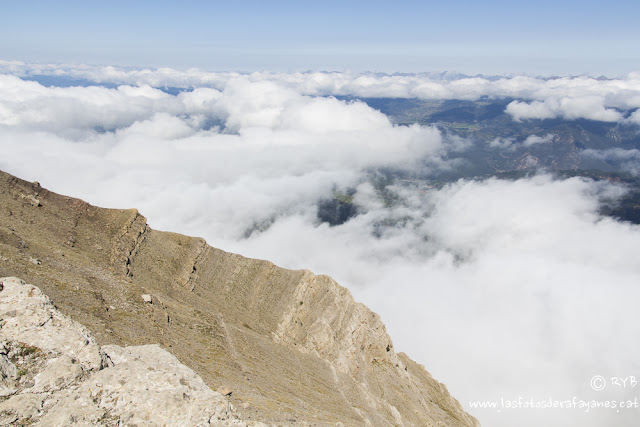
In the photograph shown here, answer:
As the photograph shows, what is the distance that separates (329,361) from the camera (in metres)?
87.1

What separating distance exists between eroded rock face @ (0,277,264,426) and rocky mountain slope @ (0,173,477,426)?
10.2ft

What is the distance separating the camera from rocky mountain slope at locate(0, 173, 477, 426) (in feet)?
170

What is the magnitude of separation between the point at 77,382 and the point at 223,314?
176 ft

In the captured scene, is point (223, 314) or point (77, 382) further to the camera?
point (223, 314)

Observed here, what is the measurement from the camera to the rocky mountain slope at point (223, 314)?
51875 millimetres

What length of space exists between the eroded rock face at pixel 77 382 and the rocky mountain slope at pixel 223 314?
310 cm

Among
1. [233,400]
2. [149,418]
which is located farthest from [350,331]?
[149,418]

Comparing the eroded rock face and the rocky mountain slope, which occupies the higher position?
the eroded rock face

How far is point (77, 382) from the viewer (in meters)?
26.7

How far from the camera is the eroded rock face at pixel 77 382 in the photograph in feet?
78.8

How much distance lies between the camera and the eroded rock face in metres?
24.0

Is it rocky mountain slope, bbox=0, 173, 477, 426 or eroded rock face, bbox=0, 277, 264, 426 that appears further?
rocky mountain slope, bbox=0, 173, 477, 426

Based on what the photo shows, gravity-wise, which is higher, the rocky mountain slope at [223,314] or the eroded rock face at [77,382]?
the eroded rock face at [77,382]

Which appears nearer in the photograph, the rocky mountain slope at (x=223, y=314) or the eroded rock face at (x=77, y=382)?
the eroded rock face at (x=77, y=382)
